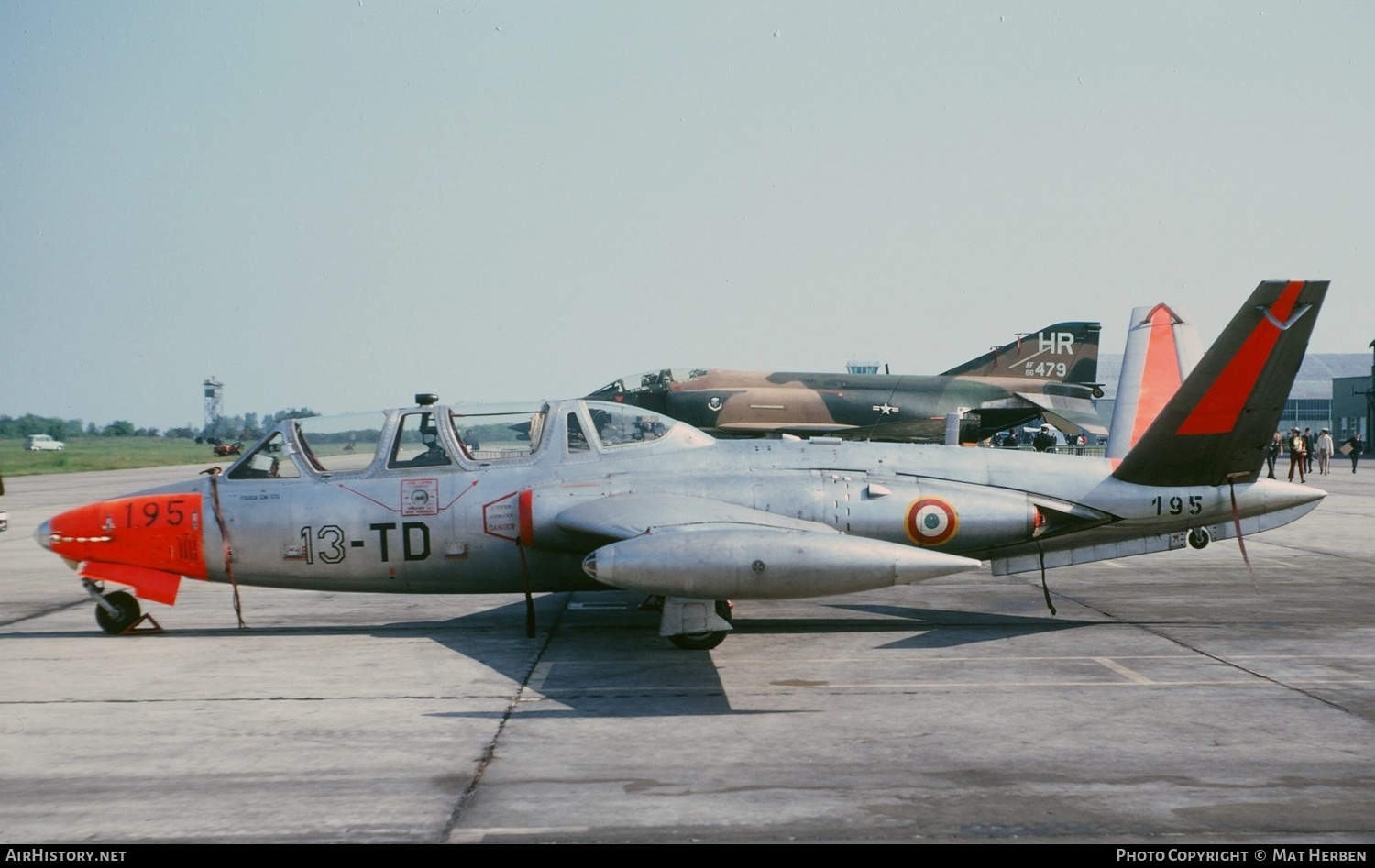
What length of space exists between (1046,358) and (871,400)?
9.66 m

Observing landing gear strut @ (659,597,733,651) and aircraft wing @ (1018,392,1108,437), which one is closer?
landing gear strut @ (659,597,733,651)

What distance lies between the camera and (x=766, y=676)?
9.72 m

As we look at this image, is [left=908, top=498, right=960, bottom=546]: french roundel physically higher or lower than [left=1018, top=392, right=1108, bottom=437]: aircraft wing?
lower

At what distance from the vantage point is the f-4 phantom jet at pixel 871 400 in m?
34.7

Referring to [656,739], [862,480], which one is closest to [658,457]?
[862,480]

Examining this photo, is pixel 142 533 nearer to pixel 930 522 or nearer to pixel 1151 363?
pixel 930 522

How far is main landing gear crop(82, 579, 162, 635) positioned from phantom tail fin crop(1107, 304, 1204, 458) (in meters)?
12.5

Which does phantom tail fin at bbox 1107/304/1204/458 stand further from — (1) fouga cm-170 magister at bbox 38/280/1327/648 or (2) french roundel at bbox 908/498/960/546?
(2) french roundel at bbox 908/498/960/546

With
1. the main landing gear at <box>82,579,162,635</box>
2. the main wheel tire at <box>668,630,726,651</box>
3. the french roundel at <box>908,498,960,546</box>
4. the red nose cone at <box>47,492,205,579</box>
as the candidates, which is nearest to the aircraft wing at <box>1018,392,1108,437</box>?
the french roundel at <box>908,498,960,546</box>

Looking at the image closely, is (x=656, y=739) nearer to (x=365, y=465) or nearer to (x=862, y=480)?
(x=862, y=480)

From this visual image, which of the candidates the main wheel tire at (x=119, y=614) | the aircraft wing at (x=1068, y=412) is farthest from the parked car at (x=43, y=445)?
the main wheel tire at (x=119, y=614)

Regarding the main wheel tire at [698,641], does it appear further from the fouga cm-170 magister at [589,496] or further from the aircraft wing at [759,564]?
the aircraft wing at [759,564]

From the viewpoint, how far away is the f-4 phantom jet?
34656 mm
